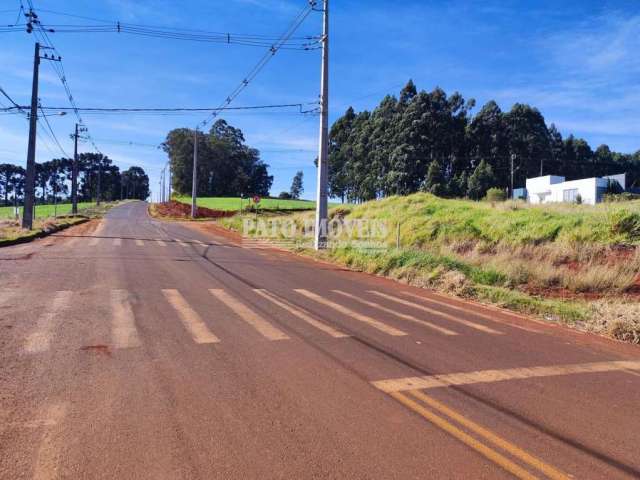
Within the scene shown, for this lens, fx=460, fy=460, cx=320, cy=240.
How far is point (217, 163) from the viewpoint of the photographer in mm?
113312

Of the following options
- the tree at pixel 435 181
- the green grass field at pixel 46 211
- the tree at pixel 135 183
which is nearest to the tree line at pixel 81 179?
the tree at pixel 135 183

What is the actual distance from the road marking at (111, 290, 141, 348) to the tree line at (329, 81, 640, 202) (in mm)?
53521

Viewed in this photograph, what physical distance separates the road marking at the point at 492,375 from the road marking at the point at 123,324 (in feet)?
11.0

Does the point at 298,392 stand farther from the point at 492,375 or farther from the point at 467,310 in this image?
the point at 467,310

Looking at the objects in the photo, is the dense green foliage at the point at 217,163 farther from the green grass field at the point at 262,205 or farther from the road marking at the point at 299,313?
the road marking at the point at 299,313

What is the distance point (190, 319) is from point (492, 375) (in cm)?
463

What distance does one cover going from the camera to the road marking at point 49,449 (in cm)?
315

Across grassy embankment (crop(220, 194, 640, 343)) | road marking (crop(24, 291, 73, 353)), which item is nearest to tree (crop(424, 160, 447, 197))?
grassy embankment (crop(220, 194, 640, 343))

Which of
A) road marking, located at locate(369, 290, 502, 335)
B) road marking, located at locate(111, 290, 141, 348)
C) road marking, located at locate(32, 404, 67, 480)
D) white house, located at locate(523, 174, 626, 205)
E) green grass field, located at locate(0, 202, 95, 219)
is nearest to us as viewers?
road marking, located at locate(32, 404, 67, 480)

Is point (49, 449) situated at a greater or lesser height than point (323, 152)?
lesser

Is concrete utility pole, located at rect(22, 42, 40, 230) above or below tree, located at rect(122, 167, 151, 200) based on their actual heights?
below

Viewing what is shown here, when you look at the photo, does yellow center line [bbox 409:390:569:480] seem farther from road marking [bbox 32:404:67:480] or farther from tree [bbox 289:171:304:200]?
tree [bbox 289:171:304:200]

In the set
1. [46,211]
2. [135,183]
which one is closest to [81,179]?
[135,183]

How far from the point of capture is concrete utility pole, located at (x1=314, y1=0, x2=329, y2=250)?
19.9 m
